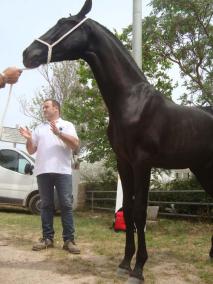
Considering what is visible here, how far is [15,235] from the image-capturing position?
21.7 feet

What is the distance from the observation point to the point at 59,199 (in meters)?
5.40

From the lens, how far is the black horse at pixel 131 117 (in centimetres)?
384

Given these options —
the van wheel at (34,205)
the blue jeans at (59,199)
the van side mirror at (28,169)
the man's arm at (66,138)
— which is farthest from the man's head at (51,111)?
the van side mirror at (28,169)

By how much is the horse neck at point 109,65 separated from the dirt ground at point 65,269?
1.68 meters

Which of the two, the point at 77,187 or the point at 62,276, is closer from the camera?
the point at 62,276

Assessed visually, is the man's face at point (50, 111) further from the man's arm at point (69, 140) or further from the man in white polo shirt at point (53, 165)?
the man's arm at point (69, 140)

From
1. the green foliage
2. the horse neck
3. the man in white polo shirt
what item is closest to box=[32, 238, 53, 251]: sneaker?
the man in white polo shirt

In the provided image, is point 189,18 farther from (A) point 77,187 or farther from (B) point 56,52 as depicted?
(B) point 56,52

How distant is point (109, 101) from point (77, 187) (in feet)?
29.3

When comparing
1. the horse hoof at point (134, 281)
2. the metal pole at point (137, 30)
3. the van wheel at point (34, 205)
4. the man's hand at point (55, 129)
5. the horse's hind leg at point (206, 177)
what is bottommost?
the horse hoof at point (134, 281)

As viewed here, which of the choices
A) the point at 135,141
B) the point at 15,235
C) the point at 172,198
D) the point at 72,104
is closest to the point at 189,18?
the point at 72,104

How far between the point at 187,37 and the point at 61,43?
9432 mm

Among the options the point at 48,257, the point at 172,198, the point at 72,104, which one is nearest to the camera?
the point at 48,257

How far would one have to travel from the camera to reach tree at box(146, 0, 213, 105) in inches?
456
